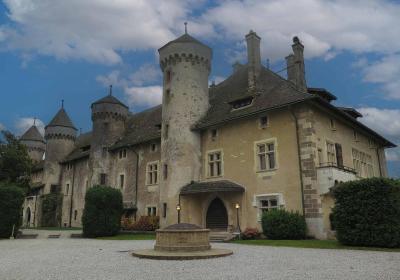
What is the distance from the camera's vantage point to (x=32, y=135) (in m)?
62.7

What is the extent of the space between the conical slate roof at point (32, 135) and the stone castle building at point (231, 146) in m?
30.0

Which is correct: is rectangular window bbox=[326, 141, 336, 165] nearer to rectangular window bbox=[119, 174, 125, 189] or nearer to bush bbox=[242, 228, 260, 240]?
bush bbox=[242, 228, 260, 240]

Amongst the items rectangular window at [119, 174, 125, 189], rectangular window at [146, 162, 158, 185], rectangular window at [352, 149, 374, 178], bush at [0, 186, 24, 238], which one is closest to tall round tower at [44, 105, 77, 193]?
rectangular window at [119, 174, 125, 189]

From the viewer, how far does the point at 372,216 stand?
15.4m

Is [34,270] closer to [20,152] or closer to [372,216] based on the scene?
[372,216]

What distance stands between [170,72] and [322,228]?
1737cm

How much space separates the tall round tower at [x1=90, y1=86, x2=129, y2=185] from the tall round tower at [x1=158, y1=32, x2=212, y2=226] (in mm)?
8445

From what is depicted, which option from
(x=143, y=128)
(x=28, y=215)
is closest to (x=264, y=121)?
(x=143, y=128)

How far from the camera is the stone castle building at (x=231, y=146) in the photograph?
2214 centimetres

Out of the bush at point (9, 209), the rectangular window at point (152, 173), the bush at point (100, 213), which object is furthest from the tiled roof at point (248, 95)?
the bush at point (9, 209)

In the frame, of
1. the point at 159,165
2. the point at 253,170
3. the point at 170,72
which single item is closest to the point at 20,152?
the point at 159,165

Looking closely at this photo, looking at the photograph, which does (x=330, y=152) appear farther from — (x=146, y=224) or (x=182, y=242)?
(x=146, y=224)

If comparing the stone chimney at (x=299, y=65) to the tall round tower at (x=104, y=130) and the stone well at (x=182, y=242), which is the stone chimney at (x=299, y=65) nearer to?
the stone well at (x=182, y=242)

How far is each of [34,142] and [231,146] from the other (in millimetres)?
46593
